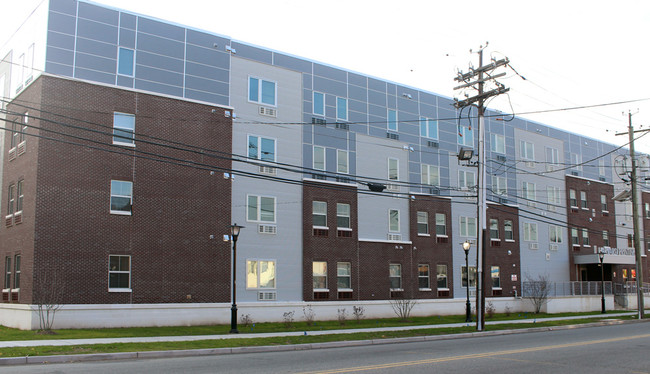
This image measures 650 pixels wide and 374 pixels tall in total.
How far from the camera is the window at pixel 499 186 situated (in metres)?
43.6

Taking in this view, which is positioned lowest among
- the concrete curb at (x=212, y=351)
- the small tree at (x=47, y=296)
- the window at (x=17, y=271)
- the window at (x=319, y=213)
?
the concrete curb at (x=212, y=351)

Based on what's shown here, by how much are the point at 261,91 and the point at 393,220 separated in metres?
11.7

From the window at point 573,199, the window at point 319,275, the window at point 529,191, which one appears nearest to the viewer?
the window at point 319,275

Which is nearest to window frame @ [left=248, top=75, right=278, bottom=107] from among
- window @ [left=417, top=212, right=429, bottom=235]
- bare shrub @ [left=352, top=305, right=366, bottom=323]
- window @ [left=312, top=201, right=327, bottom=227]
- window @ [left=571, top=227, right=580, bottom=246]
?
window @ [left=312, top=201, right=327, bottom=227]

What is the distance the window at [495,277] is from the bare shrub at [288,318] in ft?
57.6

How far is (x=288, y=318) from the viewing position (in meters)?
29.6

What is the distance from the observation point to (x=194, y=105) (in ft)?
94.1

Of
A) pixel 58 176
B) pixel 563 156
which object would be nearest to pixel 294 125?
pixel 58 176

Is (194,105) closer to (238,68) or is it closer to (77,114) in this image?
(238,68)

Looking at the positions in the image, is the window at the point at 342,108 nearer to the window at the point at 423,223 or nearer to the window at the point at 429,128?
the window at the point at 429,128

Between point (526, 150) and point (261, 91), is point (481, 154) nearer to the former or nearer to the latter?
point (261, 91)

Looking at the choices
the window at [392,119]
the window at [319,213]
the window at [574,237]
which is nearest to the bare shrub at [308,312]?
the window at [319,213]

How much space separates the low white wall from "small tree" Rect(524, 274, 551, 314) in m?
4.45

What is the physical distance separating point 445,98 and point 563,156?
15306 millimetres
